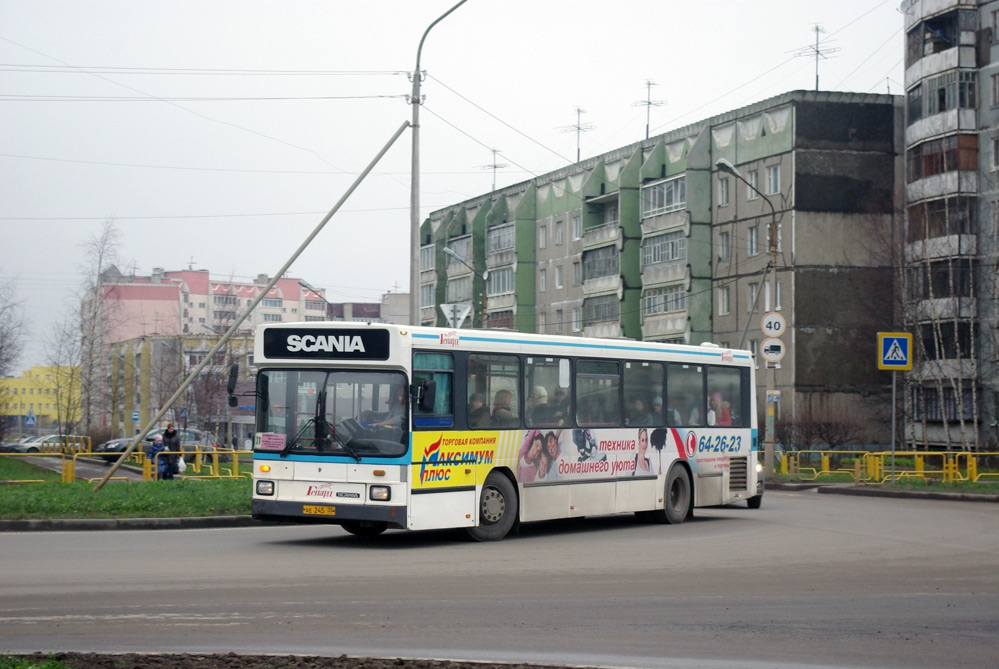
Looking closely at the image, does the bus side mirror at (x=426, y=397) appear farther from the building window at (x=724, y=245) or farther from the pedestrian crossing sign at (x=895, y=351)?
the building window at (x=724, y=245)

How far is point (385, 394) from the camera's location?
15883mm

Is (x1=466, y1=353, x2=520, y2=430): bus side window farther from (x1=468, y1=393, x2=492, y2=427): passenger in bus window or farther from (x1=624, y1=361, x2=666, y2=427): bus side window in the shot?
(x1=624, y1=361, x2=666, y2=427): bus side window

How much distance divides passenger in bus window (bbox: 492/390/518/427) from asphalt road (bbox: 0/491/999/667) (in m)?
1.62

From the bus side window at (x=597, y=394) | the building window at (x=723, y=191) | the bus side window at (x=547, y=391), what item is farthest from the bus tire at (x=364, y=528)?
the building window at (x=723, y=191)

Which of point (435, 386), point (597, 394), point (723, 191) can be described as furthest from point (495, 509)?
point (723, 191)

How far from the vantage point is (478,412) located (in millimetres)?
16953

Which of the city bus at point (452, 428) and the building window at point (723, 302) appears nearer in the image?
the city bus at point (452, 428)

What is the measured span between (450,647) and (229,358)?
63010 millimetres

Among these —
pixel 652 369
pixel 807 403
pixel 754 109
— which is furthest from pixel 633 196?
pixel 652 369

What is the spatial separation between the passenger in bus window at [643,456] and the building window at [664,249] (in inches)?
1917

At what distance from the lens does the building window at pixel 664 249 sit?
68250mm

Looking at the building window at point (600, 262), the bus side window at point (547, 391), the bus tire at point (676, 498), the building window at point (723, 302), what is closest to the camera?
the bus side window at point (547, 391)

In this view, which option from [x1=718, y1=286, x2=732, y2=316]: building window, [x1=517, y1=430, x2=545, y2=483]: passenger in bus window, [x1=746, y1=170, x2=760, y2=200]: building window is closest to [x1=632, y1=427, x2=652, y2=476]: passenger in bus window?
[x1=517, y1=430, x2=545, y2=483]: passenger in bus window

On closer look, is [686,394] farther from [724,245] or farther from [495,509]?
[724,245]
